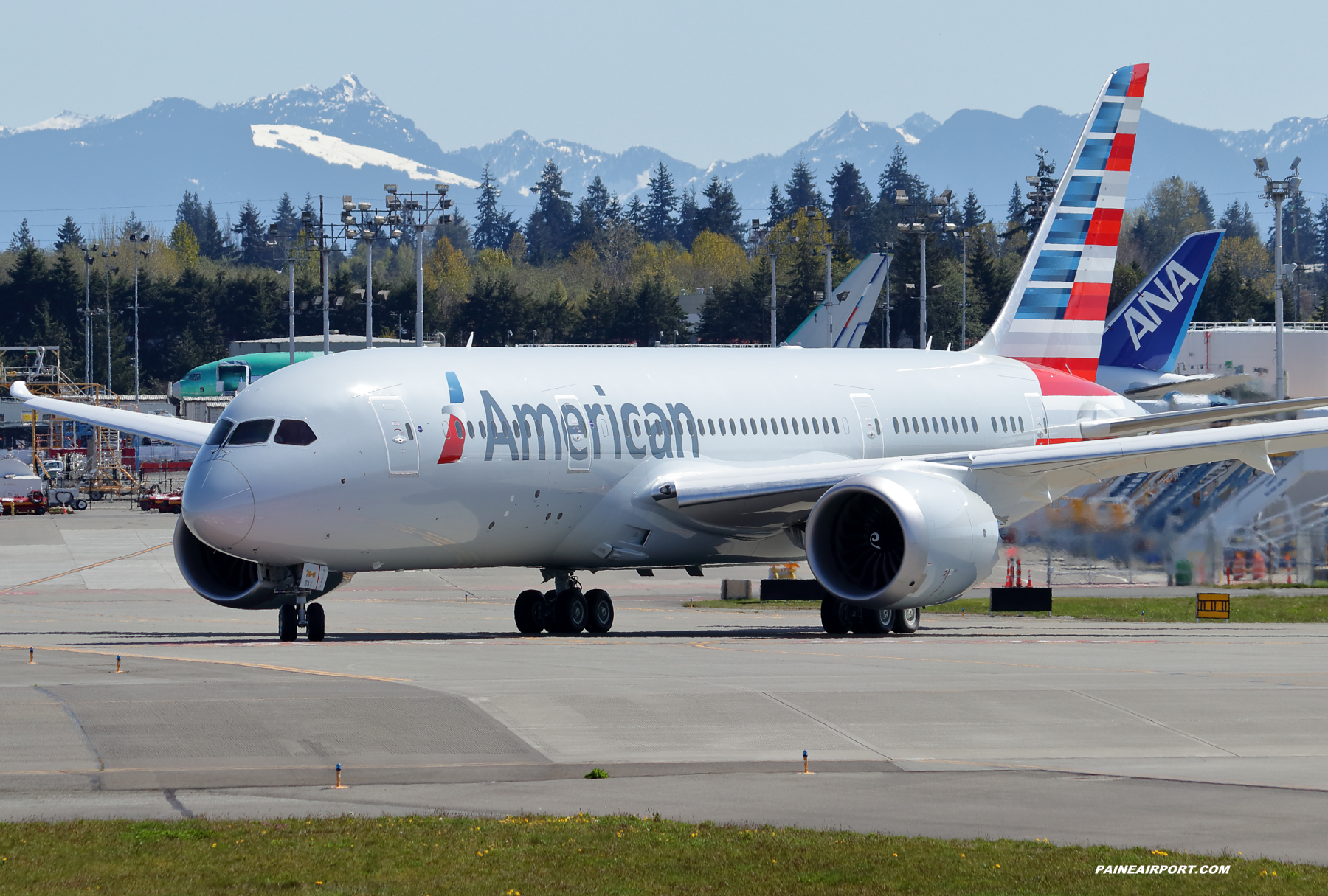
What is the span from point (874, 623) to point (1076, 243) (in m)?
12.5

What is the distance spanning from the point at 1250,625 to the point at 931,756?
22168 mm

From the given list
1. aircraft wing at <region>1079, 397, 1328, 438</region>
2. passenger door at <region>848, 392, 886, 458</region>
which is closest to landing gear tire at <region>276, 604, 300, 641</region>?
passenger door at <region>848, 392, 886, 458</region>

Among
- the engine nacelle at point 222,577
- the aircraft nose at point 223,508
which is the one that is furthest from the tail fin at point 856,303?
the aircraft nose at point 223,508

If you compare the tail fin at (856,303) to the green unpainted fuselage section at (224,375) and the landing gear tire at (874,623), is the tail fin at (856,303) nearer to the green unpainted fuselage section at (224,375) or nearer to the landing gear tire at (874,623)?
the landing gear tire at (874,623)

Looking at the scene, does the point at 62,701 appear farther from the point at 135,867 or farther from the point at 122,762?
the point at 135,867

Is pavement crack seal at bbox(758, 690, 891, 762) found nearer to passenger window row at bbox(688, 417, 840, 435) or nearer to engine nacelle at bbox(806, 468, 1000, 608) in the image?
engine nacelle at bbox(806, 468, 1000, 608)

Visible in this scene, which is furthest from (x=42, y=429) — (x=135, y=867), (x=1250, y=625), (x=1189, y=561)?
(x=135, y=867)

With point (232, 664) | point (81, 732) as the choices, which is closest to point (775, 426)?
point (232, 664)

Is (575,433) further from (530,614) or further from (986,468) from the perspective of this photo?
(986,468)

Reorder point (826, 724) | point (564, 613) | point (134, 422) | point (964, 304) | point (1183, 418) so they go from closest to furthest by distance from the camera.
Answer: point (826, 724)
point (564, 613)
point (1183, 418)
point (134, 422)
point (964, 304)

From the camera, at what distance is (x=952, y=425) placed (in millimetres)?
35969

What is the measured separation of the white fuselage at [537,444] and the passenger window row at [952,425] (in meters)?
0.04

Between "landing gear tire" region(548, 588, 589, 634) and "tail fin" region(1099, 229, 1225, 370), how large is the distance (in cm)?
2725

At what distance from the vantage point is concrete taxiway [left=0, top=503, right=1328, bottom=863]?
46.1ft
